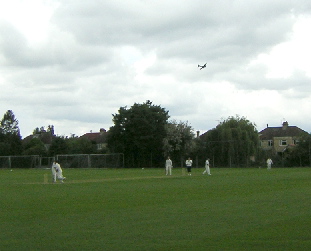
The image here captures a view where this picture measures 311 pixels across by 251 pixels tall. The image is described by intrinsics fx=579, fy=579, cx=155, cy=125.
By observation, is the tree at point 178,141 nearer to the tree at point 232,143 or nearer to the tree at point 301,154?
the tree at point 232,143

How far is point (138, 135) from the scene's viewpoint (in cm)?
8375

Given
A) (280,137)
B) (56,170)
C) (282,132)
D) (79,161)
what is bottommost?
(56,170)


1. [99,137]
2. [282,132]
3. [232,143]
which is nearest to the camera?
[232,143]

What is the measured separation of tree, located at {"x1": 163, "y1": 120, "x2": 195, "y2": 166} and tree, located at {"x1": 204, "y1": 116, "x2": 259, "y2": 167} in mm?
2679

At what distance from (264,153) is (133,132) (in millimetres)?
18918

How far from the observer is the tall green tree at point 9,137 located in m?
110

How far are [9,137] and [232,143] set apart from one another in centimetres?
A: 5666

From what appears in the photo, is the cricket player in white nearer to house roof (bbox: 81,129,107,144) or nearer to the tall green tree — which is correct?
the tall green tree

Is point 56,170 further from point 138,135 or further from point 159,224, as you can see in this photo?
point 138,135

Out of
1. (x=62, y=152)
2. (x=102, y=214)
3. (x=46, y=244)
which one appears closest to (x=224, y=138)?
(x=62, y=152)

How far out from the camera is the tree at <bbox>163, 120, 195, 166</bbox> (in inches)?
3255

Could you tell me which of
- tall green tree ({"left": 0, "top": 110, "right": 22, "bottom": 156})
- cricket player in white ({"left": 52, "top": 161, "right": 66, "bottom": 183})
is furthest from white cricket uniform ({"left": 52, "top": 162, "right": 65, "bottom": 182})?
tall green tree ({"left": 0, "top": 110, "right": 22, "bottom": 156})

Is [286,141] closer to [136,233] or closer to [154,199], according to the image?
[154,199]

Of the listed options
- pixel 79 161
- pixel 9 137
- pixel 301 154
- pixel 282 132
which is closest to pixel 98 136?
pixel 9 137
